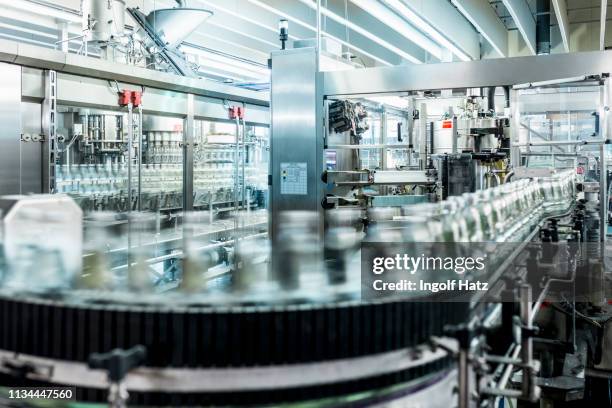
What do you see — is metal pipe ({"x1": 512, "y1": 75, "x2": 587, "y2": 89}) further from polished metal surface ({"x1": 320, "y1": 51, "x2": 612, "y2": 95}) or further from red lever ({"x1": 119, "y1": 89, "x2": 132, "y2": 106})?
red lever ({"x1": 119, "y1": 89, "x2": 132, "y2": 106})

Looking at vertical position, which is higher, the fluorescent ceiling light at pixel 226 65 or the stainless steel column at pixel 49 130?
the fluorescent ceiling light at pixel 226 65

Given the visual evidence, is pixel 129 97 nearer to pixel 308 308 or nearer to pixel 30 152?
pixel 30 152

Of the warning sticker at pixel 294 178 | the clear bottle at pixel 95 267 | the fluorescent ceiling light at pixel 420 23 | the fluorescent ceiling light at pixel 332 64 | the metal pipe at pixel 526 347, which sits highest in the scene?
the fluorescent ceiling light at pixel 420 23

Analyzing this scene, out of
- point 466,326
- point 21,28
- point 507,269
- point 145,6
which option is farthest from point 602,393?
point 21,28

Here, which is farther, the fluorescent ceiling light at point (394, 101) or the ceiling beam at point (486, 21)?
the fluorescent ceiling light at point (394, 101)

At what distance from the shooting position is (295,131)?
3.78 m

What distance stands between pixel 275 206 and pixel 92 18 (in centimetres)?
164

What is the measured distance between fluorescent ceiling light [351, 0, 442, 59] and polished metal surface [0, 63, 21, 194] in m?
2.39

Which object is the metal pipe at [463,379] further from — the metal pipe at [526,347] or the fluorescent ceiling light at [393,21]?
the fluorescent ceiling light at [393,21]

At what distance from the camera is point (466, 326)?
862 millimetres

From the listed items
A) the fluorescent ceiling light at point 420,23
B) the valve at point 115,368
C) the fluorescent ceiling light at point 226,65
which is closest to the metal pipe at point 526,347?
the valve at point 115,368

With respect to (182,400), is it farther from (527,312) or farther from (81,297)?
(527,312)

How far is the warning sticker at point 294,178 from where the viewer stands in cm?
378

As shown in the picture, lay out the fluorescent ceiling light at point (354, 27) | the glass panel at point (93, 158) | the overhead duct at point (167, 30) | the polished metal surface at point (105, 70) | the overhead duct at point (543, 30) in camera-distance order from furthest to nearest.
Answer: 1. the overhead duct at point (543, 30)
2. the fluorescent ceiling light at point (354, 27)
3. the overhead duct at point (167, 30)
4. the glass panel at point (93, 158)
5. the polished metal surface at point (105, 70)
